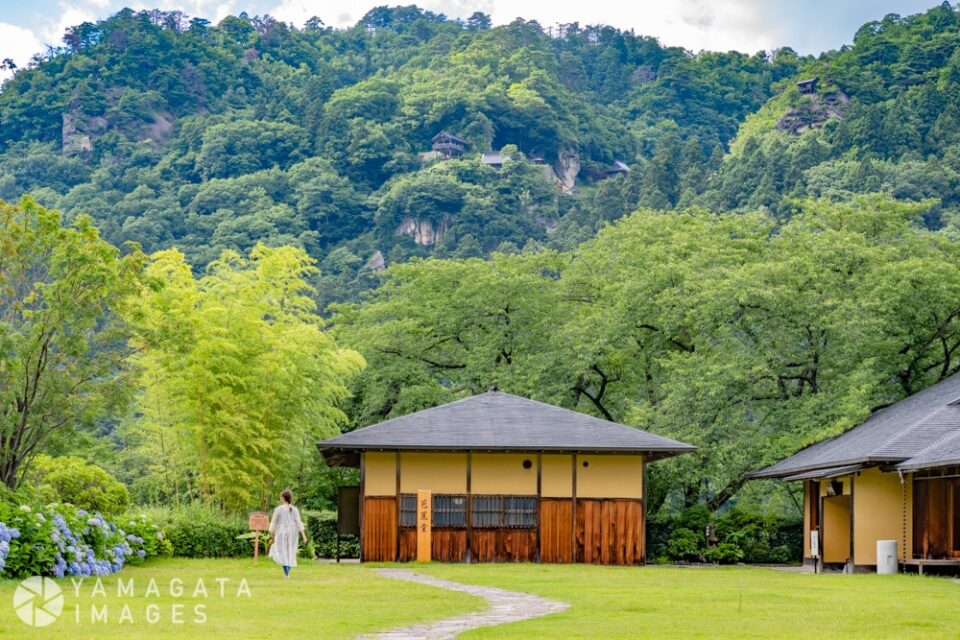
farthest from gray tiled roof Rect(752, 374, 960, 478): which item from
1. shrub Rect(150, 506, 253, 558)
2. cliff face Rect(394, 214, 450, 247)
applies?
cliff face Rect(394, 214, 450, 247)

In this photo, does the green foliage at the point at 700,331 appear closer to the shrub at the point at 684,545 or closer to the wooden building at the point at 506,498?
the shrub at the point at 684,545

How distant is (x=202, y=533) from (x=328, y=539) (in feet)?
30.2

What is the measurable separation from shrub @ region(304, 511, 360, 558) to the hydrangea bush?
13.9 m

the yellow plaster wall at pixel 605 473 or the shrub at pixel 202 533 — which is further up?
the yellow plaster wall at pixel 605 473

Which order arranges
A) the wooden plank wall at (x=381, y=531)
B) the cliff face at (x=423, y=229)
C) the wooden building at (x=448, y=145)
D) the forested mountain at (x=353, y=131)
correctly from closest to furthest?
the wooden plank wall at (x=381, y=531)
the forested mountain at (x=353, y=131)
the cliff face at (x=423, y=229)
the wooden building at (x=448, y=145)

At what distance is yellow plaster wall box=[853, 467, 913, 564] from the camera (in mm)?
26703

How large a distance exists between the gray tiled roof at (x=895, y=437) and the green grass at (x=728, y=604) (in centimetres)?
235

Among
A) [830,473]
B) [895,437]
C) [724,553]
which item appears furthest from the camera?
[724,553]

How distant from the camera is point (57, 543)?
16.5 m

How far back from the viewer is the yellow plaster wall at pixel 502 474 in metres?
28.3

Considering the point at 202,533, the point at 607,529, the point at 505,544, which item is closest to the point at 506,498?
the point at 505,544

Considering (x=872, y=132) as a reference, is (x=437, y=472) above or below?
below

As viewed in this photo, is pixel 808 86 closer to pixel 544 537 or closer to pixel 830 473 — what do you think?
pixel 544 537

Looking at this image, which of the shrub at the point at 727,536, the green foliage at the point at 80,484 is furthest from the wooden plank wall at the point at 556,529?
the green foliage at the point at 80,484
